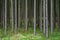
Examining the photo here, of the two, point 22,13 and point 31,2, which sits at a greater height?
point 31,2

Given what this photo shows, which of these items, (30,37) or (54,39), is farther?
(30,37)

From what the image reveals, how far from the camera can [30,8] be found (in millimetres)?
6324

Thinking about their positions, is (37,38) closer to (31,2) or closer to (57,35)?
(57,35)

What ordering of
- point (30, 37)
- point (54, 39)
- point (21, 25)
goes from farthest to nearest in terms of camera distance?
point (21, 25) < point (30, 37) < point (54, 39)

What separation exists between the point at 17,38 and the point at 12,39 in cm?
18

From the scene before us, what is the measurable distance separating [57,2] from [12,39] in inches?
93.4

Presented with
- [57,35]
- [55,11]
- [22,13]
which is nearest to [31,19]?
[22,13]

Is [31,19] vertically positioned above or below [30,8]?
below

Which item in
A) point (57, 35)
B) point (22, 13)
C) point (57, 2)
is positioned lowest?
point (57, 35)

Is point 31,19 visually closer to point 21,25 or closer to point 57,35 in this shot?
point 21,25

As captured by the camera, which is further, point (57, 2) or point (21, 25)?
point (21, 25)

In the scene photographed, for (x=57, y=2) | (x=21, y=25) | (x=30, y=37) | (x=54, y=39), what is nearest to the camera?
(x=54, y=39)

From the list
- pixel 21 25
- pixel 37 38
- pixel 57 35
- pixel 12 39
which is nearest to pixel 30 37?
pixel 37 38

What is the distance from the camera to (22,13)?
650 cm
